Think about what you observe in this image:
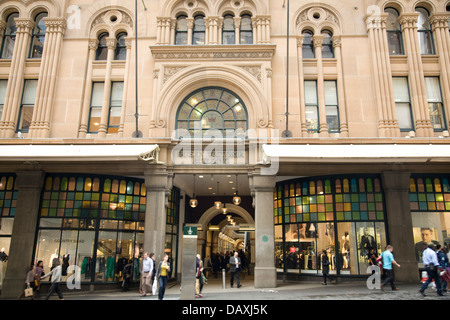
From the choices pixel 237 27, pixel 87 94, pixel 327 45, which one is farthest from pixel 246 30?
pixel 87 94

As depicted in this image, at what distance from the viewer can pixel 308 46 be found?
1791 centimetres

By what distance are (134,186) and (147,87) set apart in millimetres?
5119

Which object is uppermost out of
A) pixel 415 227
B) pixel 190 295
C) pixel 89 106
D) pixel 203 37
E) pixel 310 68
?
pixel 203 37

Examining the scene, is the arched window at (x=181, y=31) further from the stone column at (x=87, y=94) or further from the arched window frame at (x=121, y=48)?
the stone column at (x=87, y=94)

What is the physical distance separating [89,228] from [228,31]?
40.0 ft

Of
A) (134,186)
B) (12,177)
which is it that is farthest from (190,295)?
(12,177)

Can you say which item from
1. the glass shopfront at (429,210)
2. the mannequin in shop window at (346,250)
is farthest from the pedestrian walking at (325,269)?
the glass shopfront at (429,210)

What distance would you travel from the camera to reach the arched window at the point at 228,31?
17.9 meters

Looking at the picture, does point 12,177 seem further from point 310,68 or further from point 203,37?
point 310,68

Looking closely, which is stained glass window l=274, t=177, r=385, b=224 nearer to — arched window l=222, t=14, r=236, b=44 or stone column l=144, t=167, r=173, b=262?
stone column l=144, t=167, r=173, b=262

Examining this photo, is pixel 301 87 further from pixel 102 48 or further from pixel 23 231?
pixel 23 231

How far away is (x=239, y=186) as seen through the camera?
20.1 metres

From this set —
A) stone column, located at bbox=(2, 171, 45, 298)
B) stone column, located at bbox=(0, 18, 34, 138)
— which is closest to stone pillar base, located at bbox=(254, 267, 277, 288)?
stone column, located at bbox=(2, 171, 45, 298)

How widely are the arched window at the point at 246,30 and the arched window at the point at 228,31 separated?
17.5 inches
